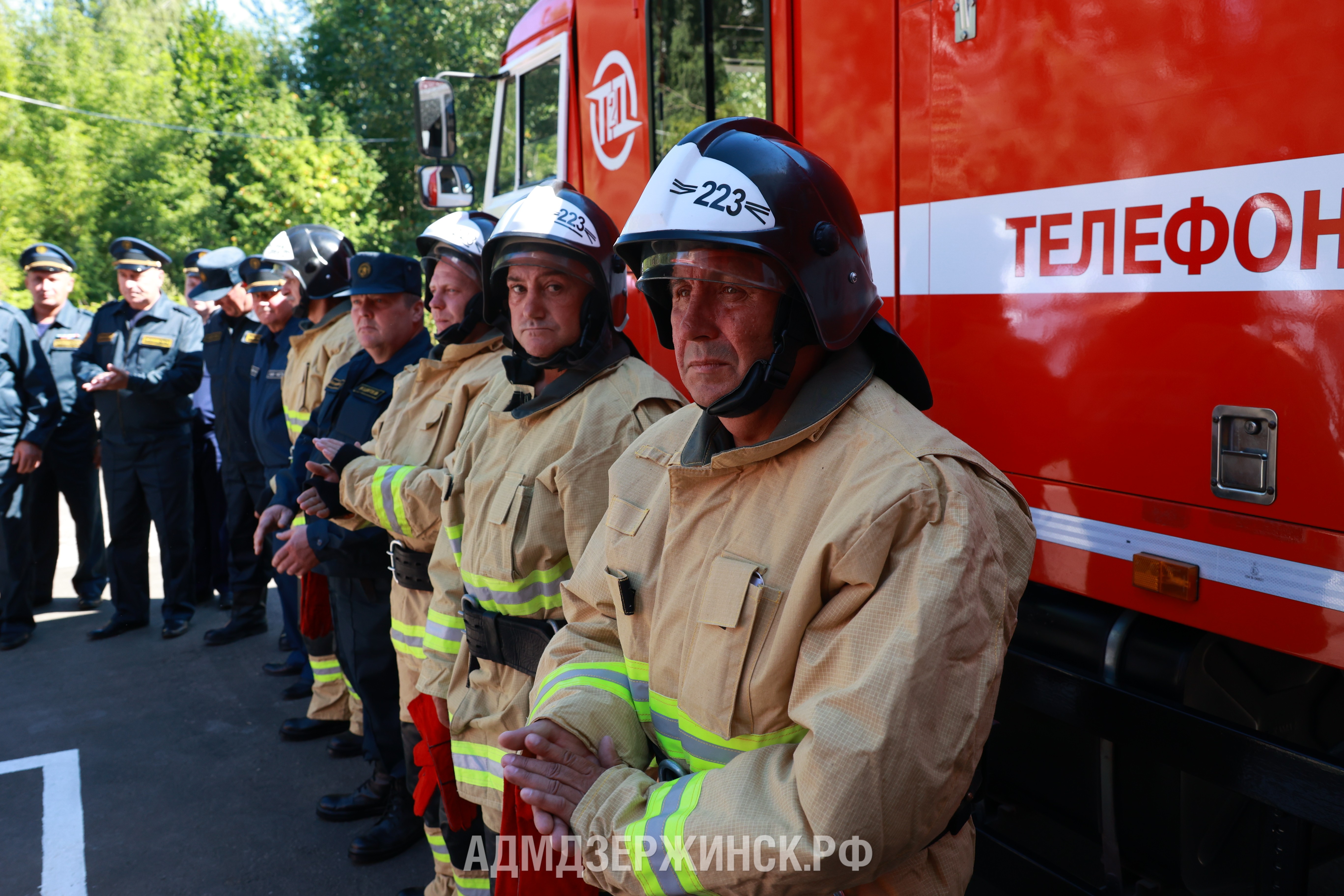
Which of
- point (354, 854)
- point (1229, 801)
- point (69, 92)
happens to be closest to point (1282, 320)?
point (1229, 801)

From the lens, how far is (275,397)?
17.5 feet

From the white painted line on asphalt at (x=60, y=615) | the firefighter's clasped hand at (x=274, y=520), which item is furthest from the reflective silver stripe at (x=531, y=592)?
the white painted line on asphalt at (x=60, y=615)

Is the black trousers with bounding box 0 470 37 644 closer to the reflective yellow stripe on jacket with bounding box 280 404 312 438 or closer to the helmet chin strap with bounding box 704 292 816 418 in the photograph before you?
the reflective yellow stripe on jacket with bounding box 280 404 312 438

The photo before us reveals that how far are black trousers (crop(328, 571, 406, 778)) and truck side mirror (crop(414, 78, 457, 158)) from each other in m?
2.65

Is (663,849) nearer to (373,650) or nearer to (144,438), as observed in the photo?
(373,650)

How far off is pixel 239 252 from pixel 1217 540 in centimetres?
681

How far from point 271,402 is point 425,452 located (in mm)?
2488

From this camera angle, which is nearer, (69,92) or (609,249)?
(609,249)

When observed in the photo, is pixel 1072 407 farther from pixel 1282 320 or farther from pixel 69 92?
pixel 69 92

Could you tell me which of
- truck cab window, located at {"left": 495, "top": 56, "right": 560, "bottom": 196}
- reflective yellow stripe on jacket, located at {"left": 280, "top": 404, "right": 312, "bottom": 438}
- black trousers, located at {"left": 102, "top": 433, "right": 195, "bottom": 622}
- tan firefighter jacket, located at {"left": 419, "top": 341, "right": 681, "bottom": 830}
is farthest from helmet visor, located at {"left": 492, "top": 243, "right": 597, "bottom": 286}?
black trousers, located at {"left": 102, "top": 433, "right": 195, "bottom": 622}

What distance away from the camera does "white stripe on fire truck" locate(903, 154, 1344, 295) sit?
160 cm

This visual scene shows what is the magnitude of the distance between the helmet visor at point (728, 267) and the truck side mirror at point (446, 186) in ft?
13.6

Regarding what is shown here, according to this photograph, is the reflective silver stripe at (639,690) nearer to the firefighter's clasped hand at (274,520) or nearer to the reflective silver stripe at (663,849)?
the reflective silver stripe at (663,849)

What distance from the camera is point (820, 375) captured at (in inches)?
63.8
